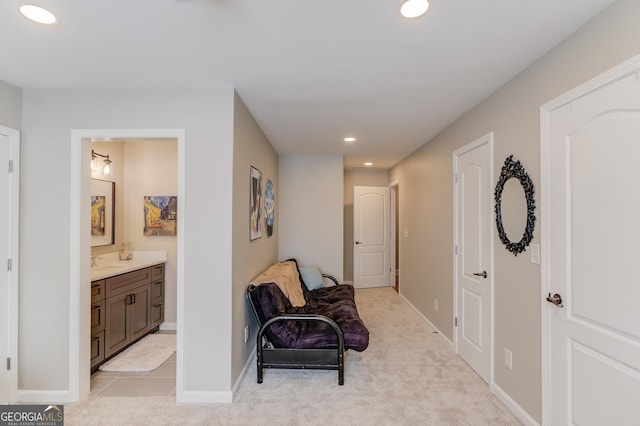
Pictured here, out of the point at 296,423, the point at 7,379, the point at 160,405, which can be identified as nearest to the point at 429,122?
the point at 296,423

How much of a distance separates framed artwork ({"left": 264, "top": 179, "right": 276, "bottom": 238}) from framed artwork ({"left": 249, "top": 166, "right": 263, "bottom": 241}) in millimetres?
334

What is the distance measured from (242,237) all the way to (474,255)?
6.85ft

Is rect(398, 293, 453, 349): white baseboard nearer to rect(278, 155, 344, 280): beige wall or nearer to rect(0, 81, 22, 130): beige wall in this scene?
rect(278, 155, 344, 280): beige wall

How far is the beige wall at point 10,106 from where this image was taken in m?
2.29

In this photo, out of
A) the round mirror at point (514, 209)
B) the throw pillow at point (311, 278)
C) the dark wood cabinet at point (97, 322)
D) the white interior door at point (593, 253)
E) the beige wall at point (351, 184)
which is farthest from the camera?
the beige wall at point (351, 184)

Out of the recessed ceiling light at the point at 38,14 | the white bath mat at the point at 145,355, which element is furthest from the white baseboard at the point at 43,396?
the recessed ceiling light at the point at 38,14

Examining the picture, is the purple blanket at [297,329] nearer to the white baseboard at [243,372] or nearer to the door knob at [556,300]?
the white baseboard at [243,372]

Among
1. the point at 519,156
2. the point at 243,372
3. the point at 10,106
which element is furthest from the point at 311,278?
the point at 10,106

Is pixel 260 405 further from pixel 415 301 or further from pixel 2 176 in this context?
pixel 415 301

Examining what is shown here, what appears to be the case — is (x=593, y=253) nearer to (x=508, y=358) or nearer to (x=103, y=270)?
(x=508, y=358)

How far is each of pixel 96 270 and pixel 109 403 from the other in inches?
52.5

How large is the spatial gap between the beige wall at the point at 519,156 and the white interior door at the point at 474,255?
4.5 inches

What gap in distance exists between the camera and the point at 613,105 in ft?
4.94

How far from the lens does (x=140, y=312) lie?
3.44 meters
